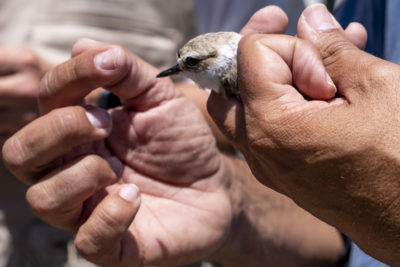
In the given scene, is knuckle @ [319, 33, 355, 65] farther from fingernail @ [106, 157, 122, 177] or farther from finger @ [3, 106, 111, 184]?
fingernail @ [106, 157, 122, 177]

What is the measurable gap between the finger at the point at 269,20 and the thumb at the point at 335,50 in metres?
0.16

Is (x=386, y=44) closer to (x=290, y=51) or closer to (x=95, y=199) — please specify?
(x=290, y=51)

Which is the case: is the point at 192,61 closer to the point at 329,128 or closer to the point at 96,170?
the point at 96,170

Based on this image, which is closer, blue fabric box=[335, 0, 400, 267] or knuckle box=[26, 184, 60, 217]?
knuckle box=[26, 184, 60, 217]

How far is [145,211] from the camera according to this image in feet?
6.12

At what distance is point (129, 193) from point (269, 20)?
0.89 m

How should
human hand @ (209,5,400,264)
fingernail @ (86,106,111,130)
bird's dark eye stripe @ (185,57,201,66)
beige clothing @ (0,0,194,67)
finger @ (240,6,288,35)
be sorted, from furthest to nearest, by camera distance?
beige clothing @ (0,0,194,67), bird's dark eye stripe @ (185,57,201,66), fingernail @ (86,106,111,130), finger @ (240,6,288,35), human hand @ (209,5,400,264)

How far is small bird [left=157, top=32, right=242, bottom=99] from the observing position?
1.67 m

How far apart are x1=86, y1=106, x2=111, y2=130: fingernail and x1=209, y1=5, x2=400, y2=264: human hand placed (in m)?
0.63

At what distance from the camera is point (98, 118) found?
168 cm

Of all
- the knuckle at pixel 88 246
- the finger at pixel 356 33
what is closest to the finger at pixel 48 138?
the knuckle at pixel 88 246

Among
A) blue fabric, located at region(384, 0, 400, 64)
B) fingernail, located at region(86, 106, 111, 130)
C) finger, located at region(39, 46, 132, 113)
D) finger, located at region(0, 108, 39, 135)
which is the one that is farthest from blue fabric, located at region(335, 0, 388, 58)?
finger, located at region(0, 108, 39, 135)

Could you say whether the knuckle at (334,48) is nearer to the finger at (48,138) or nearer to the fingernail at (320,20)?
the fingernail at (320,20)

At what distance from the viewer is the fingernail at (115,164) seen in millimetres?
1844
